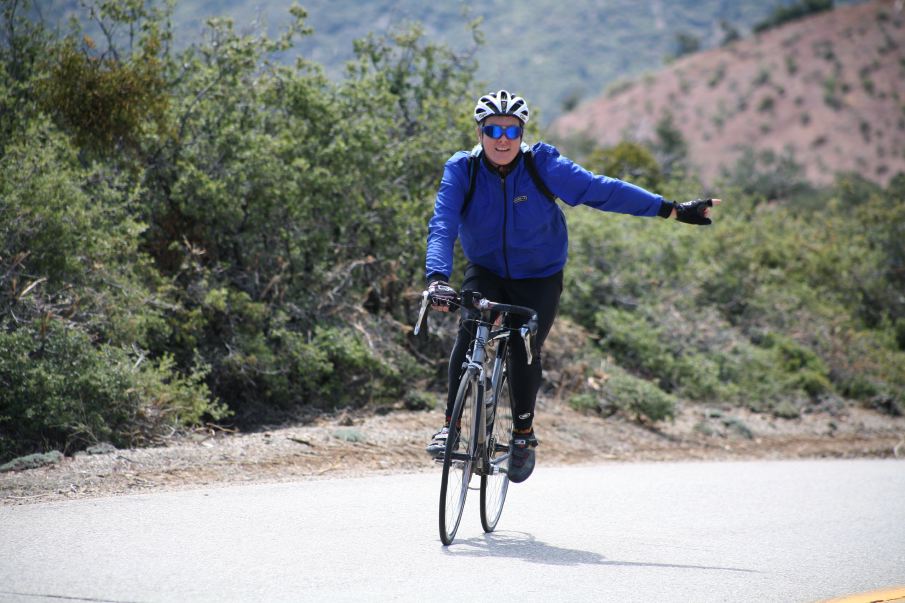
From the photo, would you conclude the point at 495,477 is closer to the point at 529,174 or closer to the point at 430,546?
the point at 430,546

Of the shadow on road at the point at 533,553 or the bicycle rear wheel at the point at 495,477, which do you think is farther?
the bicycle rear wheel at the point at 495,477

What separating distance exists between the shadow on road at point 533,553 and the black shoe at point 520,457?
494 mm

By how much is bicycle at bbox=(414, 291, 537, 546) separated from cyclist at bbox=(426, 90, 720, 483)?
130 millimetres

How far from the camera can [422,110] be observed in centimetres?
1314

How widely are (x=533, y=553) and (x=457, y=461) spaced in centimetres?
68

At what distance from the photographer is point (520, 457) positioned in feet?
21.8

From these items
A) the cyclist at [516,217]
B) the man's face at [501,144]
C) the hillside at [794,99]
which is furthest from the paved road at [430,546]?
the hillside at [794,99]

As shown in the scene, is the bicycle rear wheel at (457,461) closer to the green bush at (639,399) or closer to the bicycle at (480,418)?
the bicycle at (480,418)

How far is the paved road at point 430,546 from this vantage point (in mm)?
4852

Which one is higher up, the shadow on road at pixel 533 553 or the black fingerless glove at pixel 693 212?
the black fingerless glove at pixel 693 212

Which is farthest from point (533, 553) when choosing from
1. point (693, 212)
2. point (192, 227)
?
point (192, 227)

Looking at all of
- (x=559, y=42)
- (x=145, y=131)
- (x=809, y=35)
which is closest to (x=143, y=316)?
(x=145, y=131)

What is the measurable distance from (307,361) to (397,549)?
15.7ft

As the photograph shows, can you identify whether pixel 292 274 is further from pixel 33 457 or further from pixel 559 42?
pixel 559 42
